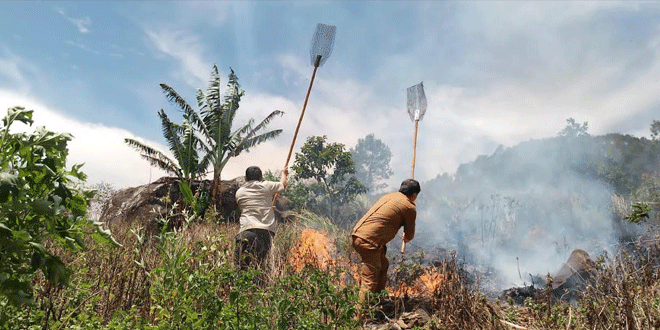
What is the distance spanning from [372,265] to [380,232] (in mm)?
368

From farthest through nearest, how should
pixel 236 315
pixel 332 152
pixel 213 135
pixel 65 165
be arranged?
1. pixel 332 152
2. pixel 213 135
3. pixel 236 315
4. pixel 65 165

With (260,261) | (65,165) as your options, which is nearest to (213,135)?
(260,261)

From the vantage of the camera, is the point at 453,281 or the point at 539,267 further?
the point at 539,267

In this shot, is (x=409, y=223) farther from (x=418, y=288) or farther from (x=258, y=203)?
(x=258, y=203)

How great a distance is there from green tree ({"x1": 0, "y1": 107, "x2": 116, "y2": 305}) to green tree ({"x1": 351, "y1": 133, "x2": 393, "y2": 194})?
2136 inches

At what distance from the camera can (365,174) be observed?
56375mm

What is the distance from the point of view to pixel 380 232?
478 centimetres

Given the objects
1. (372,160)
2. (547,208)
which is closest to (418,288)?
(547,208)

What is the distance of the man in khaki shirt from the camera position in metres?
4.71

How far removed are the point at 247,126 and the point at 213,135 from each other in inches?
53.2

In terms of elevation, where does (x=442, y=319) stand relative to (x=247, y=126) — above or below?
below

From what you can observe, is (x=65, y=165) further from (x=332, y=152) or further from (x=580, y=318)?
(x=332, y=152)

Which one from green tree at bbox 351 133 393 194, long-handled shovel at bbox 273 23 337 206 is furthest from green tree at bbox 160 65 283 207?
green tree at bbox 351 133 393 194

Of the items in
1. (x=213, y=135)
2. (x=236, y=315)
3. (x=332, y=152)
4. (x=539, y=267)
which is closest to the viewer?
(x=236, y=315)
